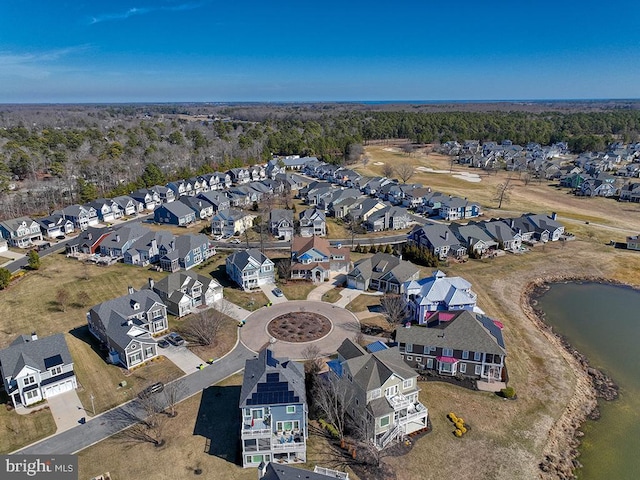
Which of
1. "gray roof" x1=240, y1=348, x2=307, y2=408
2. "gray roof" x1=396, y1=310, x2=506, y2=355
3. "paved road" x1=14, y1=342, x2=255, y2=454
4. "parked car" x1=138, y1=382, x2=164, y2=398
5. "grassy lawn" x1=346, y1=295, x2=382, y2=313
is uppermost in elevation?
"gray roof" x1=240, y1=348, x2=307, y2=408

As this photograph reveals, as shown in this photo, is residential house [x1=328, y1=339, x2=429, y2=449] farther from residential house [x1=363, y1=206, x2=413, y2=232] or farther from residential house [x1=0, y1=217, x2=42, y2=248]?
residential house [x1=0, y1=217, x2=42, y2=248]

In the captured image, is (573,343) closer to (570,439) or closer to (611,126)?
(570,439)

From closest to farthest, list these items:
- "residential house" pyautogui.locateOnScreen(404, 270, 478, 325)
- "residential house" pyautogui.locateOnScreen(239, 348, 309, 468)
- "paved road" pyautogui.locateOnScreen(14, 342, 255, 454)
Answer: "residential house" pyautogui.locateOnScreen(239, 348, 309, 468) < "paved road" pyautogui.locateOnScreen(14, 342, 255, 454) < "residential house" pyautogui.locateOnScreen(404, 270, 478, 325)

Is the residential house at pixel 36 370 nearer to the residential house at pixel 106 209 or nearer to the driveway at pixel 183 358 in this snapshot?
the driveway at pixel 183 358

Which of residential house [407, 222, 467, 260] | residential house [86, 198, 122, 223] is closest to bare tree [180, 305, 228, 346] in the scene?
residential house [407, 222, 467, 260]

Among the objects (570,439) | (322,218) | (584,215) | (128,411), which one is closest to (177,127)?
(322,218)

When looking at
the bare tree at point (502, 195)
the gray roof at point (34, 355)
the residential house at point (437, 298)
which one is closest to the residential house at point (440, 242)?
the residential house at point (437, 298)
